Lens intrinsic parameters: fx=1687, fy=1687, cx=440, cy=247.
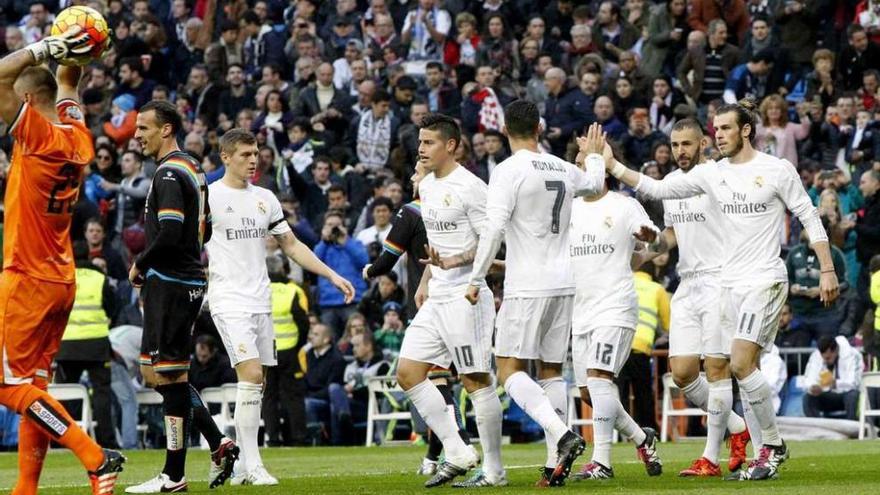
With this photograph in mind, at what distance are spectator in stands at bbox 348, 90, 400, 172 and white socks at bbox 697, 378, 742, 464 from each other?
1368 cm

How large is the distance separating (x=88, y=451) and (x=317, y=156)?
16.1m

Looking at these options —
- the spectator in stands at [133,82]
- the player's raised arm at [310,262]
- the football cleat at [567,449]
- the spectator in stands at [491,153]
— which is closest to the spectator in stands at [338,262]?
the spectator in stands at [491,153]

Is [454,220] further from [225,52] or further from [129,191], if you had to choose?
[225,52]

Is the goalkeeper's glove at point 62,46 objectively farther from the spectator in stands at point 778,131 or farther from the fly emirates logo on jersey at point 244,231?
the spectator in stands at point 778,131

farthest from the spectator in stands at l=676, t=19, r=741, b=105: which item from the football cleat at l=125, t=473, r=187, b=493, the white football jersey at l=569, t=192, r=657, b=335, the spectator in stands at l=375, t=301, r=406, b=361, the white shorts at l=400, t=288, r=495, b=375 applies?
the football cleat at l=125, t=473, r=187, b=493

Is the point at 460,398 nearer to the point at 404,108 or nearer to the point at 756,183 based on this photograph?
the point at 404,108

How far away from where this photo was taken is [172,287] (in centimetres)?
1192

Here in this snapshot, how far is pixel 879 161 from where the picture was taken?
23.3 m

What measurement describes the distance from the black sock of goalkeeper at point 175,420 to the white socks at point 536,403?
232cm

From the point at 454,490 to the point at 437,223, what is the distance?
2.03 m

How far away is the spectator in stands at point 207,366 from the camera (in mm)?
22688

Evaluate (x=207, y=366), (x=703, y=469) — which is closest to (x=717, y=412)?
(x=703, y=469)

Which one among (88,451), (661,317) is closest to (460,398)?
(661,317)

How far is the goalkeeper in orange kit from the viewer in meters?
10.4
